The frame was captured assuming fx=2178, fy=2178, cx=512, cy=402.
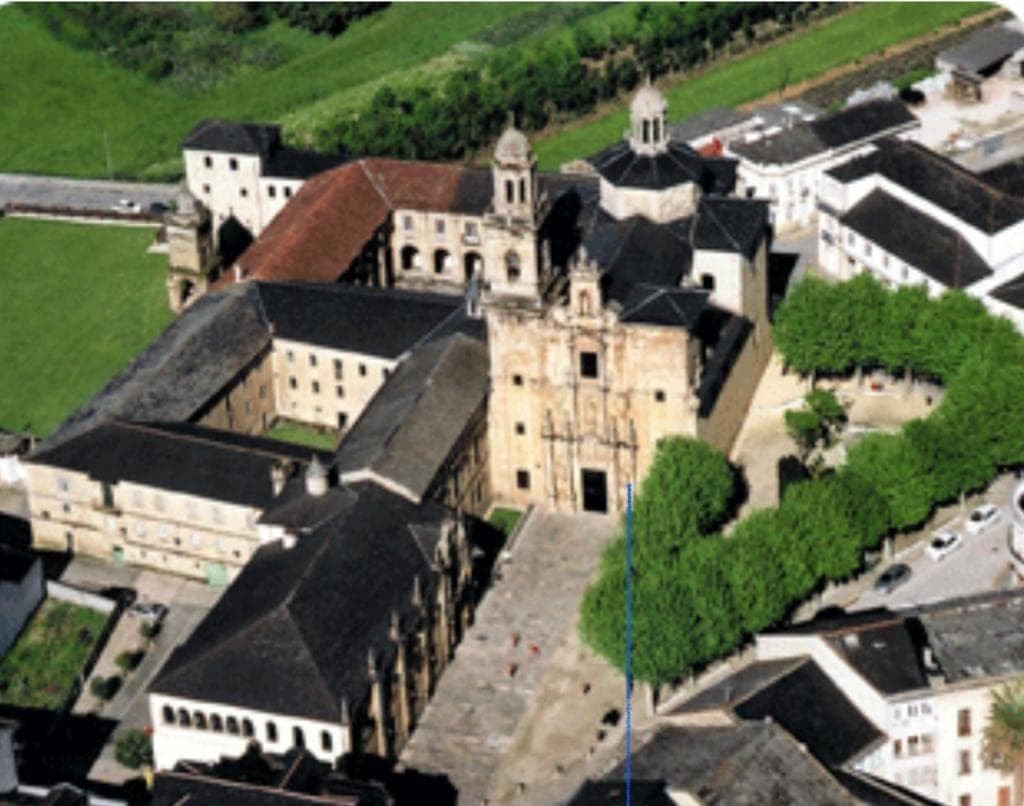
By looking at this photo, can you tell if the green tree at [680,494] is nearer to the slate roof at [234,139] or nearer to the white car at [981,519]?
the white car at [981,519]

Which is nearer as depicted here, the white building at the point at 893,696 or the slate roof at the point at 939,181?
the white building at the point at 893,696

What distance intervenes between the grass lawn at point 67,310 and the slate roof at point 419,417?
30.2 meters

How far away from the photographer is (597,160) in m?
166

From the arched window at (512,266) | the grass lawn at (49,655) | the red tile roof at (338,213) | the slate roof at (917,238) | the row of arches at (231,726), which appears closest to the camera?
the row of arches at (231,726)

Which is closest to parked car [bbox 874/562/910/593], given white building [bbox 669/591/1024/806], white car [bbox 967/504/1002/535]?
white car [bbox 967/504/1002/535]

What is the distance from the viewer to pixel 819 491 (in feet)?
439

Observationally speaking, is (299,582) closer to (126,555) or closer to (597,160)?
(126,555)

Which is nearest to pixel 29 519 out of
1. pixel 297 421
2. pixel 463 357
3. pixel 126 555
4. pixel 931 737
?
pixel 126 555

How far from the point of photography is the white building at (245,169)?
183875 millimetres

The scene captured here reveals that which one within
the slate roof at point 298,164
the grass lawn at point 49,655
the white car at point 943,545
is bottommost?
the grass lawn at point 49,655

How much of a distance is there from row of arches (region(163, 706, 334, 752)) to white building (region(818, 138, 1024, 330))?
65.0 metres

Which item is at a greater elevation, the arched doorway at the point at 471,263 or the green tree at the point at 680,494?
the green tree at the point at 680,494

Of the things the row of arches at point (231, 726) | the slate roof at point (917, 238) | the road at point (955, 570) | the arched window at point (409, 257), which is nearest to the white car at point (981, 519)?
the road at point (955, 570)

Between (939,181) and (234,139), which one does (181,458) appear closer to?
(234,139)
